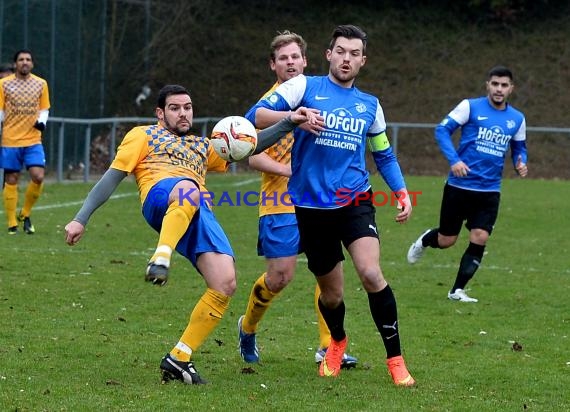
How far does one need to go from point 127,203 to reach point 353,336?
10.2 meters

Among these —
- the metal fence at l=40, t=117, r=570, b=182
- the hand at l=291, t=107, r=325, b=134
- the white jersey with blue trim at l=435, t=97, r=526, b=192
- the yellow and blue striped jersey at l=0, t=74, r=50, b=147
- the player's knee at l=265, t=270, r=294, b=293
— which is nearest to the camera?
the hand at l=291, t=107, r=325, b=134

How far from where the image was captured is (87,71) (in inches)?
955

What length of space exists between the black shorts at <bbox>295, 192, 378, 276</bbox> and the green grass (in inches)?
29.4

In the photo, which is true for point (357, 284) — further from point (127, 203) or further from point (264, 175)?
point (127, 203)

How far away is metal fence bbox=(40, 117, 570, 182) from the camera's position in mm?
21578

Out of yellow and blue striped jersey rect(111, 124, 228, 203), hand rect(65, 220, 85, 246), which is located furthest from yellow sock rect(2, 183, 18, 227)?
hand rect(65, 220, 85, 246)

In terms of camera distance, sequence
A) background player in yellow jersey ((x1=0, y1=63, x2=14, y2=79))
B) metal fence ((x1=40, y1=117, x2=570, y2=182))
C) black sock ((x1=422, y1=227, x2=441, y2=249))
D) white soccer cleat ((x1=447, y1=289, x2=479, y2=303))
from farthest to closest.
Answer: metal fence ((x1=40, y1=117, x2=570, y2=182)) < background player in yellow jersey ((x1=0, y1=63, x2=14, y2=79)) < black sock ((x1=422, y1=227, x2=441, y2=249)) < white soccer cleat ((x1=447, y1=289, x2=479, y2=303))

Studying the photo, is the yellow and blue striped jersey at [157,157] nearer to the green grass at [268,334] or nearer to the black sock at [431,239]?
the green grass at [268,334]

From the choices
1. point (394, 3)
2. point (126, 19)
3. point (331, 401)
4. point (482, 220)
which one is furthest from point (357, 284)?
point (394, 3)

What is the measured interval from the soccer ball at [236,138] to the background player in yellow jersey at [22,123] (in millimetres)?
7945

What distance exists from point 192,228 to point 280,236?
3.22ft

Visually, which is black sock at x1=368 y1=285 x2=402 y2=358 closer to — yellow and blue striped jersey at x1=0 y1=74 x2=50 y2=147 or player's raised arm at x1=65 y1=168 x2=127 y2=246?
player's raised arm at x1=65 y1=168 x2=127 y2=246

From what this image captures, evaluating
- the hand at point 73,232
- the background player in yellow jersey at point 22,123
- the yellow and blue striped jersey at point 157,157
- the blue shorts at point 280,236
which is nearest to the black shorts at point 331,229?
the blue shorts at point 280,236

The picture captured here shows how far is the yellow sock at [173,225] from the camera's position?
620 cm
